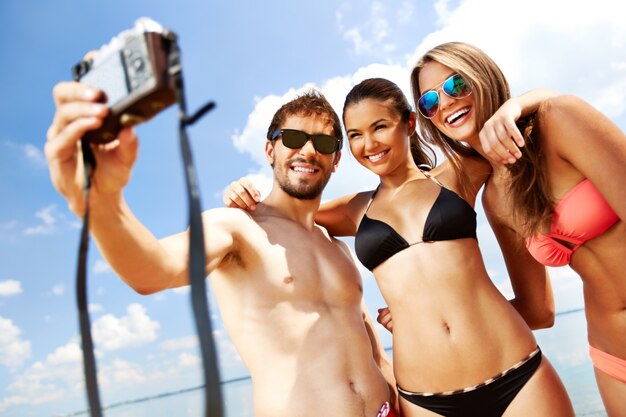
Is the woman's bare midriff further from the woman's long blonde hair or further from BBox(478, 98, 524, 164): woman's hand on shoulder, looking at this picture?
BBox(478, 98, 524, 164): woman's hand on shoulder

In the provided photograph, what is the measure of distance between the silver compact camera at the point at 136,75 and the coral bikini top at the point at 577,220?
91.2 inches

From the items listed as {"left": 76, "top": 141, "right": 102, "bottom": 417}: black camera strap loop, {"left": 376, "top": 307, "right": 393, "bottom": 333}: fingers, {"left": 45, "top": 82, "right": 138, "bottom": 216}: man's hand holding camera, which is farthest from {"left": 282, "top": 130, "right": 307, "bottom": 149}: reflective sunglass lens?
{"left": 76, "top": 141, "right": 102, "bottom": 417}: black camera strap loop

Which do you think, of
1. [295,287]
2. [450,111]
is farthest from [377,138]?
[295,287]

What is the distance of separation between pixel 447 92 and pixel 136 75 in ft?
7.65

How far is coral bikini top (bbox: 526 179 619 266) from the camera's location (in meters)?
2.55

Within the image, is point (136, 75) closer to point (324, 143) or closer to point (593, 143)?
point (593, 143)

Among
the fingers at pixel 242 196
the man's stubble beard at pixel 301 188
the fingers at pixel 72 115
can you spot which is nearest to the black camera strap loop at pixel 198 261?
the fingers at pixel 72 115

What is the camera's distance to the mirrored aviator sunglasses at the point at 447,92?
9.76 feet

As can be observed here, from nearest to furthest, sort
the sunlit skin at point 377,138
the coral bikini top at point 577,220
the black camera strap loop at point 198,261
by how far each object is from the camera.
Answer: the black camera strap loop at point 198,261 < the coral bikini top at point 577,220 < the sunlit skin at point 377,138

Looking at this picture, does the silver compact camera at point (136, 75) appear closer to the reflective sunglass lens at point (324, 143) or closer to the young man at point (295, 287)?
the young man at point (295, 287)

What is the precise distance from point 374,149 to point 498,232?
1.02m

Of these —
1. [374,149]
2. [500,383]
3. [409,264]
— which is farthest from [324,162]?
[500,383]

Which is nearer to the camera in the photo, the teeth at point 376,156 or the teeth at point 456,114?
the teeth at point 456,114

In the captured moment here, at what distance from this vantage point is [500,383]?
2.69m
